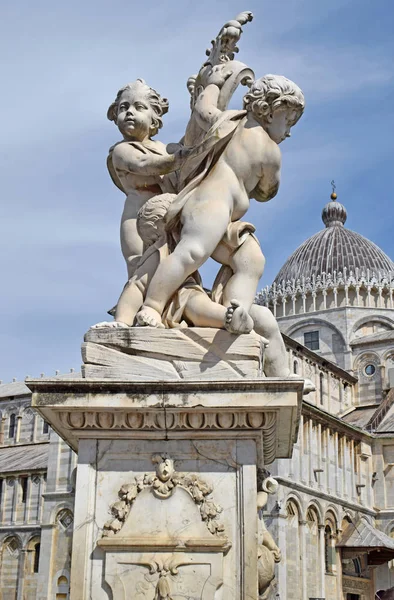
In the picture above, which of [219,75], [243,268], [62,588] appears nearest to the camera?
[243,268]

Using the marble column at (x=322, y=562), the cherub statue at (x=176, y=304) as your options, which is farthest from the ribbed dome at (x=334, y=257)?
the cherub statue at (x=176, y=304)

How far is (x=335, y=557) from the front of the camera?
136 ft

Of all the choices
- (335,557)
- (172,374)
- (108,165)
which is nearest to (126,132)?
(108,165)

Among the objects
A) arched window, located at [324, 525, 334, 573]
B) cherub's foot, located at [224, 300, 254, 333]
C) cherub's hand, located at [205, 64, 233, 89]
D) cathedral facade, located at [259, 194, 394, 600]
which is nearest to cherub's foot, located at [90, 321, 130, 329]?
cherub's foot, located at [224, 300, 254, 333]

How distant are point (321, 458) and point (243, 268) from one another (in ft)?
125

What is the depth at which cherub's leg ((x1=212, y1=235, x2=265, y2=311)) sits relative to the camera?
5.02 metres

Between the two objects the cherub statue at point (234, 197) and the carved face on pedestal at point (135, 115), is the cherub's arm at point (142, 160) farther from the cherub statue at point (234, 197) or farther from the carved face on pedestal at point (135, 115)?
the cherub statue at point (234, 197)

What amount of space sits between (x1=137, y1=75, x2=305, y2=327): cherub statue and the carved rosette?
2.98ft

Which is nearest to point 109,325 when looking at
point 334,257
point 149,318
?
point 149,318

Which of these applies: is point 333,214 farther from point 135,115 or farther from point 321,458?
point 135,115

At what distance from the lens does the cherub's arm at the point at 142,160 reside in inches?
215

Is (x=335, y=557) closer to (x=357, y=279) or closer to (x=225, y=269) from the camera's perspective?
(x=357, y=279)

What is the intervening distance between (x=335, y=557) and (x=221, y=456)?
129ft

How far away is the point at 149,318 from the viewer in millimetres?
4879
